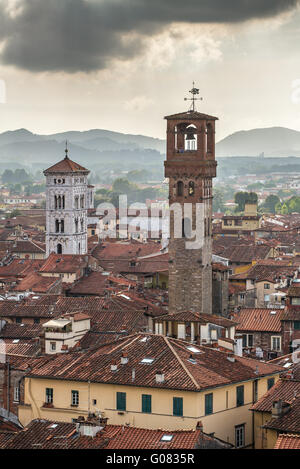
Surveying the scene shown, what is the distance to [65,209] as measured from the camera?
101m

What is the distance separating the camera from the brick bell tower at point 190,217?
60062mm

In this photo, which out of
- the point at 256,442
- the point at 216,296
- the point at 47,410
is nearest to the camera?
the point at 256,442

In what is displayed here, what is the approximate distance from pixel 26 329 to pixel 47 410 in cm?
1241

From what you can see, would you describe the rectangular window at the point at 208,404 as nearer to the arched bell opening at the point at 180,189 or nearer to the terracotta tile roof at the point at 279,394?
the terracotta tile roof at the point at 279,394

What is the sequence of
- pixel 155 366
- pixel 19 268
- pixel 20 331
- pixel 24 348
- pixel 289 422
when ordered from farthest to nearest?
pixel 19 268 → pixel 20 331 → pixel 24 348 → pixel 155 366 → pixel 289 422

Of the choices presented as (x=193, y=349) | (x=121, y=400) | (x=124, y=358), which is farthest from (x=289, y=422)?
(x=193, y=349)

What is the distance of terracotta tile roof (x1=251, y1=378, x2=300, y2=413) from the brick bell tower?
24.0 metres

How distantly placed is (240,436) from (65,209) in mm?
65190

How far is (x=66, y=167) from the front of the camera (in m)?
100

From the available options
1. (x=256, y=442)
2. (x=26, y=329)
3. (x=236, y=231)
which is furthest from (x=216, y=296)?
(x=236, y=231)

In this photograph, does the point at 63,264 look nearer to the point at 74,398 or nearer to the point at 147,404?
the point at 74,398

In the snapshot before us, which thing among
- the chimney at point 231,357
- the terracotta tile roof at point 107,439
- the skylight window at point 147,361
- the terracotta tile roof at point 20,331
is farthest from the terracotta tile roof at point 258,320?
the terracotta tile roof at point 107,439

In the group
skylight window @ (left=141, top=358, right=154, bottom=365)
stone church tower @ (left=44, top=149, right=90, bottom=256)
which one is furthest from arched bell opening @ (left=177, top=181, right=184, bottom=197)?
stone church tower @ (left=44, top=149, right=90, bottom=256)
